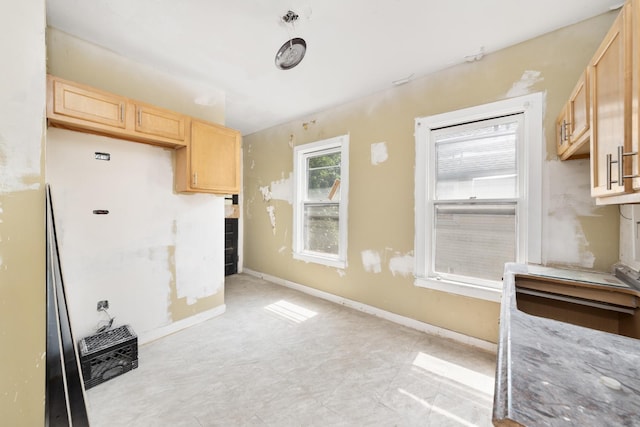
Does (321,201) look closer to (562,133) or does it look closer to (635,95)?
(562,133)

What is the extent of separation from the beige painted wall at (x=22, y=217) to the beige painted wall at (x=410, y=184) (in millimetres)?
2685

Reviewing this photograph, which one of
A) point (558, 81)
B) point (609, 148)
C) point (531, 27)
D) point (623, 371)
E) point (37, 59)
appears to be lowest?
point (623, 371)

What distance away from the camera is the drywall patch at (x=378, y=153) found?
292cm

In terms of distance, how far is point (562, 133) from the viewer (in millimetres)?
1779

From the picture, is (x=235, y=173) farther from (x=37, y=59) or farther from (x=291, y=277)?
(x=291, y=277)

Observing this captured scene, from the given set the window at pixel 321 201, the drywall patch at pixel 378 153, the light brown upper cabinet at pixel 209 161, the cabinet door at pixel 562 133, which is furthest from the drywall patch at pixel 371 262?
the cabinet door at pixel 562 133

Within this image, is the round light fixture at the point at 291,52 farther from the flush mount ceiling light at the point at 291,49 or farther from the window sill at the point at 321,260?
the window sill at the point at 321,260

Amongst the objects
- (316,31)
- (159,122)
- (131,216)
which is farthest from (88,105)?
(316,31)

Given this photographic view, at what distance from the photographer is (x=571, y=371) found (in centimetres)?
68

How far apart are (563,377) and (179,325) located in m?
2.99

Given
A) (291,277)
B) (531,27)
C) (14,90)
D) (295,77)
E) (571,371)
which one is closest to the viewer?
(571,371)

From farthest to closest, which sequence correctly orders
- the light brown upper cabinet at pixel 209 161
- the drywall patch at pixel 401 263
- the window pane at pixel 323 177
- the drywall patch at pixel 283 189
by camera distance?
the drywall patch at pixel 283 189 → the window pane at pixel 323 177 → the drywall patch at pixel 401 263 → the light brown upper cabinet at pixel 209 161

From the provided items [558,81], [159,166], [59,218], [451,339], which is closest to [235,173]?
[159,166]

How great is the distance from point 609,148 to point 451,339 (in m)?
2.01
